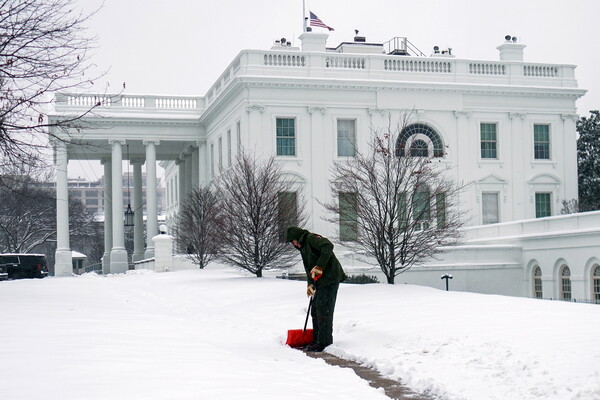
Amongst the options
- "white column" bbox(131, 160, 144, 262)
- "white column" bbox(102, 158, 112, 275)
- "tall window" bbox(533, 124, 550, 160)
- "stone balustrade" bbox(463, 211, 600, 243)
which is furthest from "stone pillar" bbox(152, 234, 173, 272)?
"tall window" bbox(533, 124, 550, 160)

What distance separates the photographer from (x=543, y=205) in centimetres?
4872

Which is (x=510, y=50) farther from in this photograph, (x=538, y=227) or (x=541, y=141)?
(x=538, y=227)

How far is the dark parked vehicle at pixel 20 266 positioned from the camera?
4059 centimetres

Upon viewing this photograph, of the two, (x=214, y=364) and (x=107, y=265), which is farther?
(x=107, y=265)

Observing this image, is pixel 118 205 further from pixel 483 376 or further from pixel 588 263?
pixel 483 376

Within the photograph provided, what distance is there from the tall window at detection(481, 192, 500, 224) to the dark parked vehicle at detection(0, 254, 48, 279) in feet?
79.3

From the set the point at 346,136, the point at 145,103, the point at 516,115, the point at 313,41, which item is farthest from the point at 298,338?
the point at 145,103

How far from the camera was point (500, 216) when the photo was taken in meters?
47.4

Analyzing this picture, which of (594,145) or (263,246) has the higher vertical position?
(594,145)

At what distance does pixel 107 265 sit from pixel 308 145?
20.9 meters

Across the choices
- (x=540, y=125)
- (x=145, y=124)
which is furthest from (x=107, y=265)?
(x=540, y=125)

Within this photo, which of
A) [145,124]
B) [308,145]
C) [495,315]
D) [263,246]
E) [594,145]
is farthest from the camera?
[594,145]

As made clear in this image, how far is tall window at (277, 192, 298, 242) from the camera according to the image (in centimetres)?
2842

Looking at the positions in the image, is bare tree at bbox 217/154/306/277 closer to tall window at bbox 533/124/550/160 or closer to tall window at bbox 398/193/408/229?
tall window at bbox 398/193/408/229
